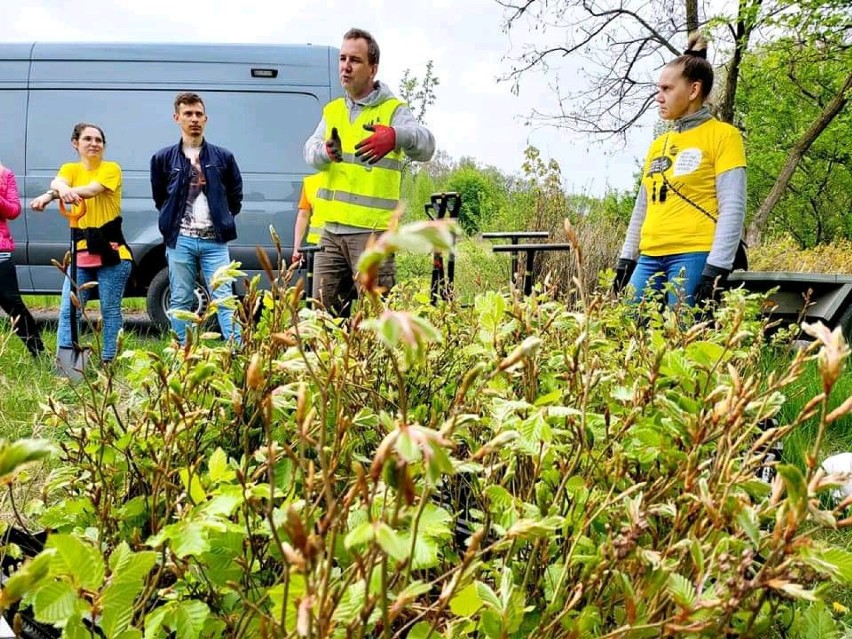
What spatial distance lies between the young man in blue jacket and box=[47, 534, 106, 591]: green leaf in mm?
4119

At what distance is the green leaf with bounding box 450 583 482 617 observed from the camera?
2.80 feet

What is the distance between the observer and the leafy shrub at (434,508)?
2.07ft

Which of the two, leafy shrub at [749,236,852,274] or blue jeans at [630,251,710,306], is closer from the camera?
blue jeans at [630,251,710,306]

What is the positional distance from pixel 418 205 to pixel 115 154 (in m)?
8.84

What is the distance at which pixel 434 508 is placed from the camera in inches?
31.0

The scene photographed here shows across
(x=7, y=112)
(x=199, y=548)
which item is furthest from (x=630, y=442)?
(x=7, y=112)

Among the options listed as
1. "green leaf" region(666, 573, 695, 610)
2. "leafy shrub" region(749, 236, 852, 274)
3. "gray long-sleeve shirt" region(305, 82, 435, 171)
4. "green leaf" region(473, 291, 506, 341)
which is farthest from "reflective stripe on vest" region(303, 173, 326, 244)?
"leafy shrub" region(749, 236, 852, 274)

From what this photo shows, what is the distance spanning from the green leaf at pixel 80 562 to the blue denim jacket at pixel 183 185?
419 centimetres

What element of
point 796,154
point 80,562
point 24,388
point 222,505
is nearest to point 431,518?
point 222,505

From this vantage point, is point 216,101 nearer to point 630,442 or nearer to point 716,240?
point 716,240

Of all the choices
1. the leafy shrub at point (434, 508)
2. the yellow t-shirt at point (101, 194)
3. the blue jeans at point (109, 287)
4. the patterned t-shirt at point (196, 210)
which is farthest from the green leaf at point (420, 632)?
the yellow t-shirt at point (101, 194)

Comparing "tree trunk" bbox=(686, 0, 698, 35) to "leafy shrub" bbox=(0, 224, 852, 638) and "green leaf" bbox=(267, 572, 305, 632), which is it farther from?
"green leaf" bbox=(267, 572, 305, 632)

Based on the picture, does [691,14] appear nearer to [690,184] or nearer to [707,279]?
[690,184]

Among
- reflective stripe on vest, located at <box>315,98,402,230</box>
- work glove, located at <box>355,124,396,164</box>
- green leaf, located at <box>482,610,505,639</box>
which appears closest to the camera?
green leaf, located at <box>482,610,505,639</box>
